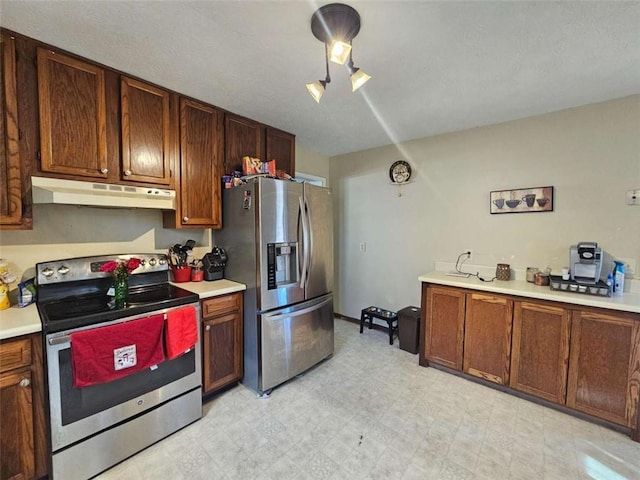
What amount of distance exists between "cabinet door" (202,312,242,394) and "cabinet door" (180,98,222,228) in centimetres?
84

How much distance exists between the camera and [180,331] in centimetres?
177

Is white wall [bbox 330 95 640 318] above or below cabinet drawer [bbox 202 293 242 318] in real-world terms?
above

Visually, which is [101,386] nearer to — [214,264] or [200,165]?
[214,264]

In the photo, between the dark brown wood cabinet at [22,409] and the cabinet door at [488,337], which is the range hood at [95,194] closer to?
the dark brown wood cabinet at [22,409]

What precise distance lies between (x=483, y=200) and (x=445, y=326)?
4.44 ft

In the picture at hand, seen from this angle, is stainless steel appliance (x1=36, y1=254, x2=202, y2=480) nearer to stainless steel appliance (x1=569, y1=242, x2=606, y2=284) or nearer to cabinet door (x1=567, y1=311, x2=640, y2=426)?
cabinet door (x1=567, y1=311, x2=640, y2=426)

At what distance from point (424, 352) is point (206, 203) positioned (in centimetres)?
252

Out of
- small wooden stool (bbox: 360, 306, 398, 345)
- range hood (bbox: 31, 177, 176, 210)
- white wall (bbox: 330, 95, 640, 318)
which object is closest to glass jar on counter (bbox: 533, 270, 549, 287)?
white wall (bbox: 330, 95, 640, 318)

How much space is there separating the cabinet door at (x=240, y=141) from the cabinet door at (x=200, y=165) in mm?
93

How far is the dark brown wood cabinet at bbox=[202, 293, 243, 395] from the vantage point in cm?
203

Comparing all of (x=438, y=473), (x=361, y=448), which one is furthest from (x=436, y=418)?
(x=361, y=448)

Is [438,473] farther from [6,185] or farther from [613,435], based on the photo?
[6,185]

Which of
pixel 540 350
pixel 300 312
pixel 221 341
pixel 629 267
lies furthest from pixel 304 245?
pixel 629 267

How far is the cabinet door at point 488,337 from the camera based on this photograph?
2207mm
